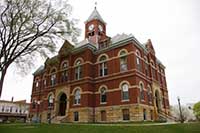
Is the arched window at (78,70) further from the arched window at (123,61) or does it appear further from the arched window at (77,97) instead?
the arched window at (123,61)

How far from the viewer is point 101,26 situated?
124 ft

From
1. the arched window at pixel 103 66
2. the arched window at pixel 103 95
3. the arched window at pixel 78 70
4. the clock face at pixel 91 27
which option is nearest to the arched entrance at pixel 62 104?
the arched window at pixel 78 70

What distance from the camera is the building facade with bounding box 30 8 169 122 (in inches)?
947

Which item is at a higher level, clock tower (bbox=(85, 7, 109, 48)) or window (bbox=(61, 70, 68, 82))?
clock tower (bbox=(85, 7, 109, 48))

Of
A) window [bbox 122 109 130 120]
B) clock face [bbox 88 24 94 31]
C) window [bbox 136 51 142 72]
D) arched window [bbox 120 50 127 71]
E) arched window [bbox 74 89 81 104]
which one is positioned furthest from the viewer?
clock face [bbox 88 24 94 31]

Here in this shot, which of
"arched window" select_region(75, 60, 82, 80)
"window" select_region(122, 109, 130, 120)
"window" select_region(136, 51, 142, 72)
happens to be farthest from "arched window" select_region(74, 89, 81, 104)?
"window" select_region(136, 51, 142, 72)

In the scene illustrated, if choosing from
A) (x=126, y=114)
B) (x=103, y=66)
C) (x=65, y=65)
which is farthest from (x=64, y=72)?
(x=126, y=114)

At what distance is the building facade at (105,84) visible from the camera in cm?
2406

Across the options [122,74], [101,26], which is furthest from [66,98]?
[101,26]

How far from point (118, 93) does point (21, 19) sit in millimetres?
15022

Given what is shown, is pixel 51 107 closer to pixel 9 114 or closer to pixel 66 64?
pixel 66 64

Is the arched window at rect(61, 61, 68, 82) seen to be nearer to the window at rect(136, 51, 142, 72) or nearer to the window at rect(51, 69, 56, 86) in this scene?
the window at rect(51, 69, 56, 86)

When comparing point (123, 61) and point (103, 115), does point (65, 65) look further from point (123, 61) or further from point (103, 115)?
point (103, 115)

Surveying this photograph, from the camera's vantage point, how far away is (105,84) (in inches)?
1049
